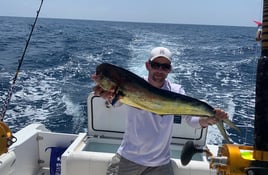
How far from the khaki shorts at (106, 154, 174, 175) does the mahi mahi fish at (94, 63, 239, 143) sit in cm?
89

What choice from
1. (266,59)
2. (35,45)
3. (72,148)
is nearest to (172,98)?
(266,59)

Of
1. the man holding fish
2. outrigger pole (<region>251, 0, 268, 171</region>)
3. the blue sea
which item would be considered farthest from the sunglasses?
the blue sea

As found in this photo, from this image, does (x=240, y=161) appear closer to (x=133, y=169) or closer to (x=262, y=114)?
(x=262, y=114)

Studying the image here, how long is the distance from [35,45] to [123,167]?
53.5ft

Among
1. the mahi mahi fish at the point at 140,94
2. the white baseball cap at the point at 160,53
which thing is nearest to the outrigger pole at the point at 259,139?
the mahi mahi fish at the point at 140,94

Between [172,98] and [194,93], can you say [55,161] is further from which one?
[194,93]

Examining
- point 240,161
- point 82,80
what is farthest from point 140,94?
point 82,80

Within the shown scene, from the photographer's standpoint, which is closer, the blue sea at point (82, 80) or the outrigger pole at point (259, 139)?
the outrigger pole at point (259, 139)

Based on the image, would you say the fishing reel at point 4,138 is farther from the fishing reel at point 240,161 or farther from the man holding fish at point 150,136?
the fishing reel at point 240,161

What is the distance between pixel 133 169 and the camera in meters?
2.51

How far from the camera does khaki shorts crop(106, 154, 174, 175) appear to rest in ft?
8.20

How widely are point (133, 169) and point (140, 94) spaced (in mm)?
1025

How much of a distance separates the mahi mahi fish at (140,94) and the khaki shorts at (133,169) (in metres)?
0.89

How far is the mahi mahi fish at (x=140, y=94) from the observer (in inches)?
63.4
